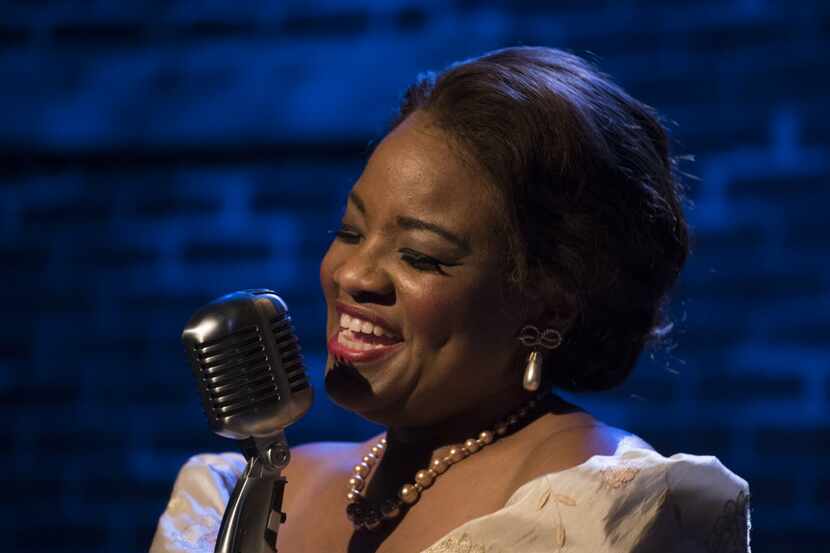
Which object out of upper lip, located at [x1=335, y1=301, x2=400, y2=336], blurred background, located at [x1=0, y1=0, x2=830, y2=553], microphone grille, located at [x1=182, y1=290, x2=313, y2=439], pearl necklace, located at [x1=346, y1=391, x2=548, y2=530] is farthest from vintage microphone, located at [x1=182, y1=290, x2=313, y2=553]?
blurred background, located at [x1=0, y1=0, x2=830, y2=553]

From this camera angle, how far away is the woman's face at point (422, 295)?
1.67 metres

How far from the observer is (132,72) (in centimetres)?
354

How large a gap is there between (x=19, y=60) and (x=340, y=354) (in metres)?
2.18

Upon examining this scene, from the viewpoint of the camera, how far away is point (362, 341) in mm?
1701

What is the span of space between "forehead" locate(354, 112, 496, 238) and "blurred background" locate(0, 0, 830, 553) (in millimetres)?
1461

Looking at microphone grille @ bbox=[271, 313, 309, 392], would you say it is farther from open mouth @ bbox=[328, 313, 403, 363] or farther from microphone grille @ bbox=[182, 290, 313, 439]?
open mouth @ bbox=[328, 313, 403, 363]

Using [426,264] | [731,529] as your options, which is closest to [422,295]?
[426,264]

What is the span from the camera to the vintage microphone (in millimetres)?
1488

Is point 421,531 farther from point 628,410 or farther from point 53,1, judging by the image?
point 53,1

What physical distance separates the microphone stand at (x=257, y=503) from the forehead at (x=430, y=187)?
32 cm

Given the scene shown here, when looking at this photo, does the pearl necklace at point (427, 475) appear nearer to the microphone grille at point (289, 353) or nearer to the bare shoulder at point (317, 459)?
the bare shoulder at point (317, 459)

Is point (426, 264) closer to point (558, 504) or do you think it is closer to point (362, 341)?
point (362, 341)

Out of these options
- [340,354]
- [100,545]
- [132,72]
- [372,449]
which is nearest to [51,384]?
[100,545]

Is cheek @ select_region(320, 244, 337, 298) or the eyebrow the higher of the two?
the eyebrow
